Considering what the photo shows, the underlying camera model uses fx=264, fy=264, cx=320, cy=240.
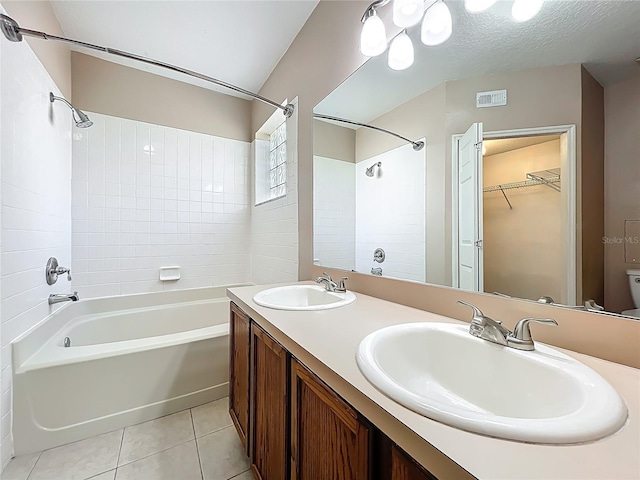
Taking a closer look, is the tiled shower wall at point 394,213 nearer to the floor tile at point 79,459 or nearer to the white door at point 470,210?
the white door at point 470,210

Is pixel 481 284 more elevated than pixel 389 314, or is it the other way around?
pixel 481 284

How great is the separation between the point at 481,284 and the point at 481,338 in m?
0.25

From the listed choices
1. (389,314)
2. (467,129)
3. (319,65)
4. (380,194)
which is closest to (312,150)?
(319,65)

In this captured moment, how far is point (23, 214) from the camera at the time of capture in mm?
1438

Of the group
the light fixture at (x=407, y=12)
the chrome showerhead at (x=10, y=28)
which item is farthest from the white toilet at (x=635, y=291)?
the chrome showerhead at (x=10, y=28)

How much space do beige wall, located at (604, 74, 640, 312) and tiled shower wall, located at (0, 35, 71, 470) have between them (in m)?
2.31

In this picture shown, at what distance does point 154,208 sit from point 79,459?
6.08 ft

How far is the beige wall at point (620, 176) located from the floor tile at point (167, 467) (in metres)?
1.75

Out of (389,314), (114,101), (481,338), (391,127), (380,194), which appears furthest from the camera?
(114,101)

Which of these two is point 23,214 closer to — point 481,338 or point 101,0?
point 101,0

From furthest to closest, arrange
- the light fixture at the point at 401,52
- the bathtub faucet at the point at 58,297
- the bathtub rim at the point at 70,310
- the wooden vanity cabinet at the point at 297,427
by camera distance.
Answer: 1. the bathtub faucet at the point at 58,297
2. the bathtub rim at the point at 70,310
3. the light fixture at the point at 401,52
4. the wooden vanity cabinet at the point at 297,427

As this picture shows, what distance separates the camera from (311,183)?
1834 mm

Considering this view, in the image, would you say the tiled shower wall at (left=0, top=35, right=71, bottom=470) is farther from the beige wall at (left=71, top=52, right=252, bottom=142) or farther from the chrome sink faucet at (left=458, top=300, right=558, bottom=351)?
the chrome sink faucet at (left=458, top=300, right=558, bottom=351)

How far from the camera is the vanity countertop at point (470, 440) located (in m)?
0.33
